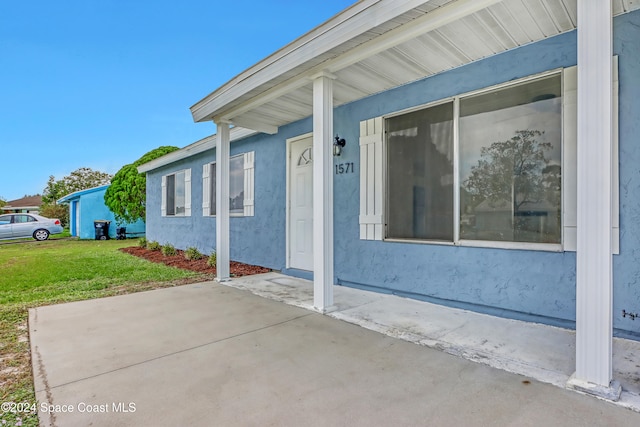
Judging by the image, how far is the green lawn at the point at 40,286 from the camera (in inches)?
77.9

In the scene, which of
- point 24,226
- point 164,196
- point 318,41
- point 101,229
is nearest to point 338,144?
point 318,41

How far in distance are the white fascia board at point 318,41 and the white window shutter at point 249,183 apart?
1.96m

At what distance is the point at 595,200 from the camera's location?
1728 mm

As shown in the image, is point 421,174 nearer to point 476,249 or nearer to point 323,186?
point 476,249

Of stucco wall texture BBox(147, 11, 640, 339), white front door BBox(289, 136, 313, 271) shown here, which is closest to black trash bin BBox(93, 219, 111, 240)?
stucco wall texture BBox(147, 11, 640, 339)

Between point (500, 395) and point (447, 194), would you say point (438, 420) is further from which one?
point (447, 194)

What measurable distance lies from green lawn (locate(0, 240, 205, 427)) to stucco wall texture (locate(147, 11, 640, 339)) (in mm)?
2253

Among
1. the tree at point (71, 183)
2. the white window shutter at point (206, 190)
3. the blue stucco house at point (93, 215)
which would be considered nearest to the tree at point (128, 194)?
the blue stucco house at point (93, 215)

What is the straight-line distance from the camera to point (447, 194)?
346cm

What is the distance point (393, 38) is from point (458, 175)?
1551 millimetres

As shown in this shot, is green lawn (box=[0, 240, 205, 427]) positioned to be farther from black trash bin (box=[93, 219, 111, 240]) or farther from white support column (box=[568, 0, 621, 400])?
black trash bin (box=[93, 219, 111, 240])

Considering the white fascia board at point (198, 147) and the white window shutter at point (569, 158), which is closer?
the white window shutter at point (569, 158)

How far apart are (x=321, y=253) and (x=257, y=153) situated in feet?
11.5

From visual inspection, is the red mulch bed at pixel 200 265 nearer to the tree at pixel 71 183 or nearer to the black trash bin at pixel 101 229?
the black trash bin at pixel 101 229
